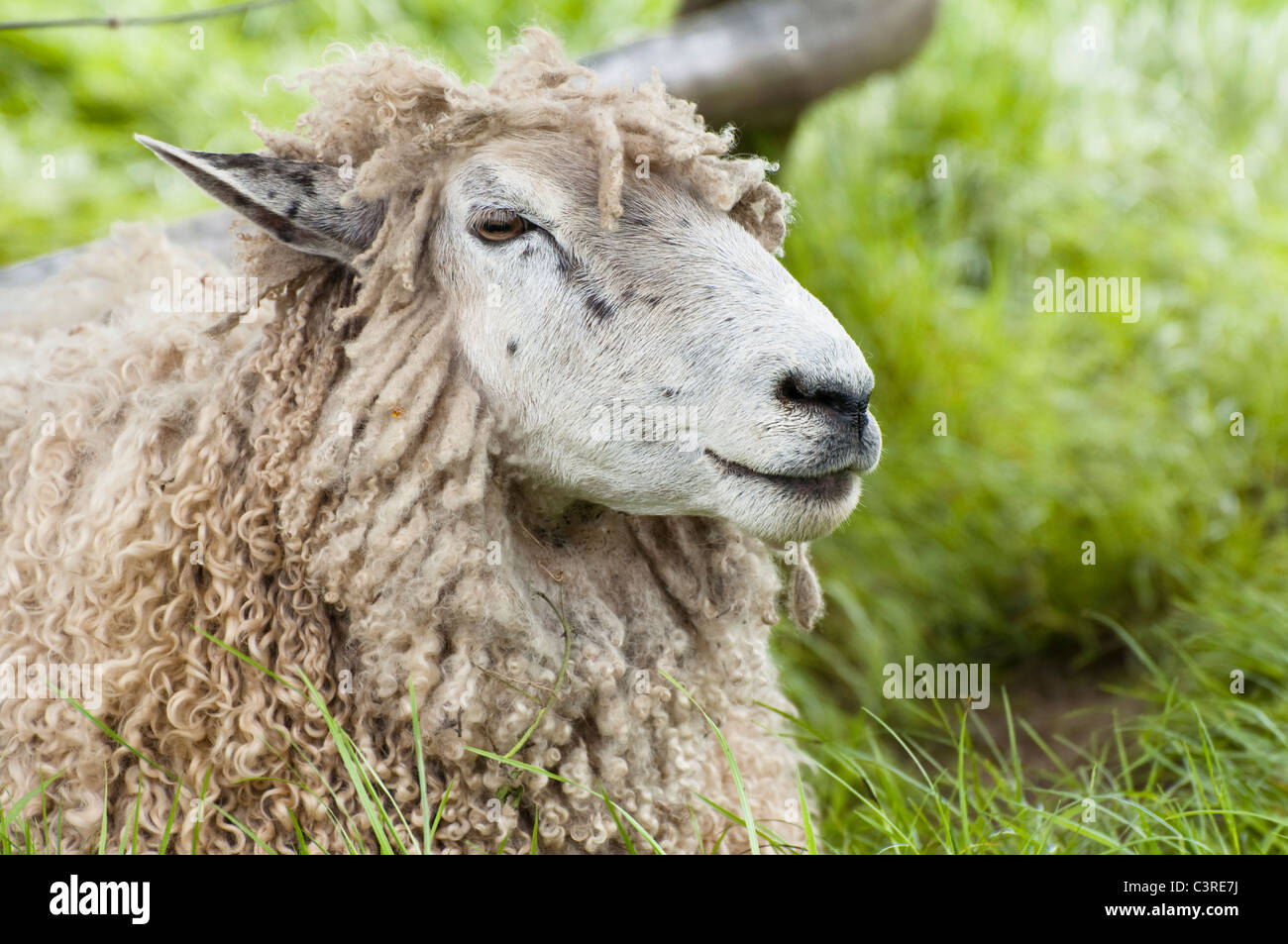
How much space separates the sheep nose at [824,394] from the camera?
1989 millimetres

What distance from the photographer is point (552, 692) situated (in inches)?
85.7

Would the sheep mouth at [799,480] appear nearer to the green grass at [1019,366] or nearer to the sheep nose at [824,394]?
the sheep nose at [824,394]

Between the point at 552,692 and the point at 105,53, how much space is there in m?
5.80

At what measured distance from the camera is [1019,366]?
5.12 meters

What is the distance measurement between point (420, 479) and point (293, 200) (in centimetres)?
52

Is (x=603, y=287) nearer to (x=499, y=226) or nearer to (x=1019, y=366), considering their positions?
(x=499, y=226)

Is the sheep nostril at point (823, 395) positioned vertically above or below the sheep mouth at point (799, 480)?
above

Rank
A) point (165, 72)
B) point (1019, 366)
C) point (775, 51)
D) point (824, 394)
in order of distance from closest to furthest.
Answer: point (824, 394), point (775, 51), point (1019, 366), point (165, 72)

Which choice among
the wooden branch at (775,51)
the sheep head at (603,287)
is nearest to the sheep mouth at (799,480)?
the sheep head at (603,287)

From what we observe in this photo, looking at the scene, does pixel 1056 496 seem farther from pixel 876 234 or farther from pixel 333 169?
pixel 333 169

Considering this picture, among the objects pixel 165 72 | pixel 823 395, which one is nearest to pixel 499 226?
pixel 823 395

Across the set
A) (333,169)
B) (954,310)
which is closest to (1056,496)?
(954,310)

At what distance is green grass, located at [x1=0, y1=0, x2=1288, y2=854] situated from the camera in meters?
3.08

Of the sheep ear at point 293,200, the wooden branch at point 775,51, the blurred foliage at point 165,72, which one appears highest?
the blurred foliage at point 165,72
